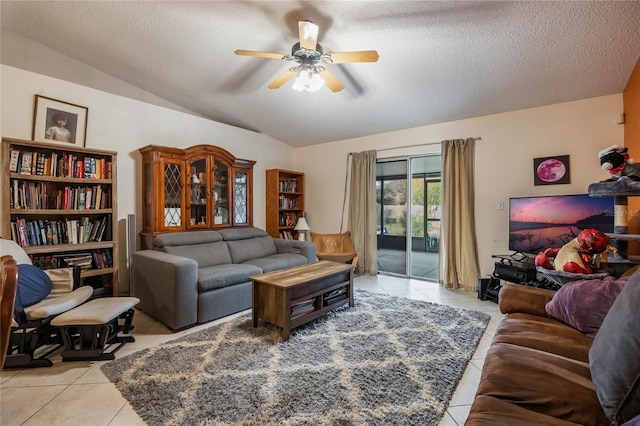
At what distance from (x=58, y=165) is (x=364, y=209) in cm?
379

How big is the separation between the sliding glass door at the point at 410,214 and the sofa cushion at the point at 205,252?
2.55 m

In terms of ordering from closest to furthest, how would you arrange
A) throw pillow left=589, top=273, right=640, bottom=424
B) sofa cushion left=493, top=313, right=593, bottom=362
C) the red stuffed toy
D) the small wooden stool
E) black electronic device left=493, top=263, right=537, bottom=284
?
throw pillow left=589, top=273, right=640, bottom=424 → sofa cushion left=493, top=313, right=593, bottom=362 → the red stuffed toy → the small wooden stool → black electronic device left=493, top=263, right=537, bottom=284

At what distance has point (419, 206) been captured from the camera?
176 inches

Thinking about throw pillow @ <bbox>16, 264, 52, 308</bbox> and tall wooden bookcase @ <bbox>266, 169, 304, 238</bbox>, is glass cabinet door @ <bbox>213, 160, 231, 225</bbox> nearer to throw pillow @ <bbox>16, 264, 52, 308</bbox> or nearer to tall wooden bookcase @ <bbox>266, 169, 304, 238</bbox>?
tall wooden bookcase @ <bbox>266, 169, 304, 238</bbox>

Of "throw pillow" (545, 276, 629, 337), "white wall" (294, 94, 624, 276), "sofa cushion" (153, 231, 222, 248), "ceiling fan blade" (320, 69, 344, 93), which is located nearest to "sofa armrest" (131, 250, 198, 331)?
"sofa cushion" (153, 231, 222, 248)

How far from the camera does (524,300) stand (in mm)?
1814

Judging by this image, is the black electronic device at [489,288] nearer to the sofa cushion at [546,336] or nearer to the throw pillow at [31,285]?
the sofa cushion at [546,336]

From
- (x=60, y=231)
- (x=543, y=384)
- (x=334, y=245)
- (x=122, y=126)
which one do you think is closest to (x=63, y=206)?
(x=60, y=231)

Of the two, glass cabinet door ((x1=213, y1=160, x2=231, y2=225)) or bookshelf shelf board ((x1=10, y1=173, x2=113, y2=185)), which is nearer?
bookshelf shelf board ((x1=10, y1=173, x2=113, y2=185))

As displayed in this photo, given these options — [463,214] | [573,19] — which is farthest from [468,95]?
[463,214]

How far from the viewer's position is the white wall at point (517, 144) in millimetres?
3064

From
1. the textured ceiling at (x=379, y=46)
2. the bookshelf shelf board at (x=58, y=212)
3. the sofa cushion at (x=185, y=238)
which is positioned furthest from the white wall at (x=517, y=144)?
the bookshelf shelf board at (x=58, y=212)

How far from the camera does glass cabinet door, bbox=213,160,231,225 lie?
4055mm

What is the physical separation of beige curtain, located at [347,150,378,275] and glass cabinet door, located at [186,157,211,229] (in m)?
2.26
